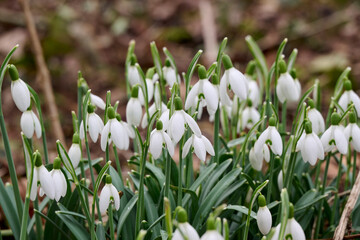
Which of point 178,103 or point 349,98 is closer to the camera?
point 178,103

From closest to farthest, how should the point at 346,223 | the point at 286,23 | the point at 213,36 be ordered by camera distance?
the point at 346,223 → the point at 213,36 → the point at 286,23

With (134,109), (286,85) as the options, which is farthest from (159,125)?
(286,85)

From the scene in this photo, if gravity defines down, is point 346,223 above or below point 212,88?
below

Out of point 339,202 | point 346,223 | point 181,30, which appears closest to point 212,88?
point 346,223

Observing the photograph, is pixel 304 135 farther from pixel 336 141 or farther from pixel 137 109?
pixel 137 109

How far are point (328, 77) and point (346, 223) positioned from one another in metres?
2.96

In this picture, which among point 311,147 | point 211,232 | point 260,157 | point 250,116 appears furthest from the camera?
point 250,116

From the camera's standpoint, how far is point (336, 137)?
4.89 feet

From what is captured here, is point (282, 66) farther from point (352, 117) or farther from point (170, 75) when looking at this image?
point (170, 75)

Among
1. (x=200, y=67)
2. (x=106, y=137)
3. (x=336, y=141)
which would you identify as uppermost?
(x=200, y=67)

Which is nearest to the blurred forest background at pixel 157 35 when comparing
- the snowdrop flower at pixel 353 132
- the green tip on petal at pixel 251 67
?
the green tip on petal at pixel 251 67

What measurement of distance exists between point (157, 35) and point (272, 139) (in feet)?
12.8

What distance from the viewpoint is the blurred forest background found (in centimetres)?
455

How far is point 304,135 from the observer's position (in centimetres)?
149
